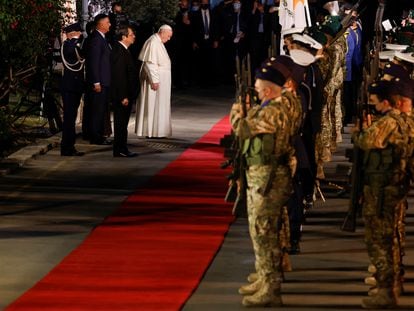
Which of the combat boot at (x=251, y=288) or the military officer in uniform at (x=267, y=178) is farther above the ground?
the military officer in uniform at (x=267, y=178)

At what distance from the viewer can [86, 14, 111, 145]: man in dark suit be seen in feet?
70.7

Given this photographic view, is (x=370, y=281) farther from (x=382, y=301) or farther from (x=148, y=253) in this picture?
(x=148, y=253)

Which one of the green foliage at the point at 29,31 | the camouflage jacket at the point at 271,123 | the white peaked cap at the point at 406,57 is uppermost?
the camouflage jacket at the point at 271,123

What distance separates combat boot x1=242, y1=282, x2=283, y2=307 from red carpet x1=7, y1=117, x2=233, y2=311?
22.6 inches

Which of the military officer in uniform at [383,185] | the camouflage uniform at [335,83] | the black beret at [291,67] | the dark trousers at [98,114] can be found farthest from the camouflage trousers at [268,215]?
the dark trousers at [98,114]

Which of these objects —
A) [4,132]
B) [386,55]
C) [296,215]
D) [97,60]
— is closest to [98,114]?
[97,60]

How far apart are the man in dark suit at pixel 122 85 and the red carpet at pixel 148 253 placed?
6.24 ft

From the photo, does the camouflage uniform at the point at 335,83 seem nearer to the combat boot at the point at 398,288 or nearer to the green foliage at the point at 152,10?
the combat boot at the point at 398,288

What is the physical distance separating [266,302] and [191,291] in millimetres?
873

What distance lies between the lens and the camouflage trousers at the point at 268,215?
450 inches

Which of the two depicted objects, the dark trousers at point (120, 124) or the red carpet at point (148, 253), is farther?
the dark trousers at point (120, 124)

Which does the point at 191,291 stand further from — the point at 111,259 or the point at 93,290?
the point at 111,259

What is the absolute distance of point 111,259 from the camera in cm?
1351

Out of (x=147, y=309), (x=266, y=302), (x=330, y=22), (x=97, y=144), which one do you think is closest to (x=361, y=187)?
(x=266, y=302)
